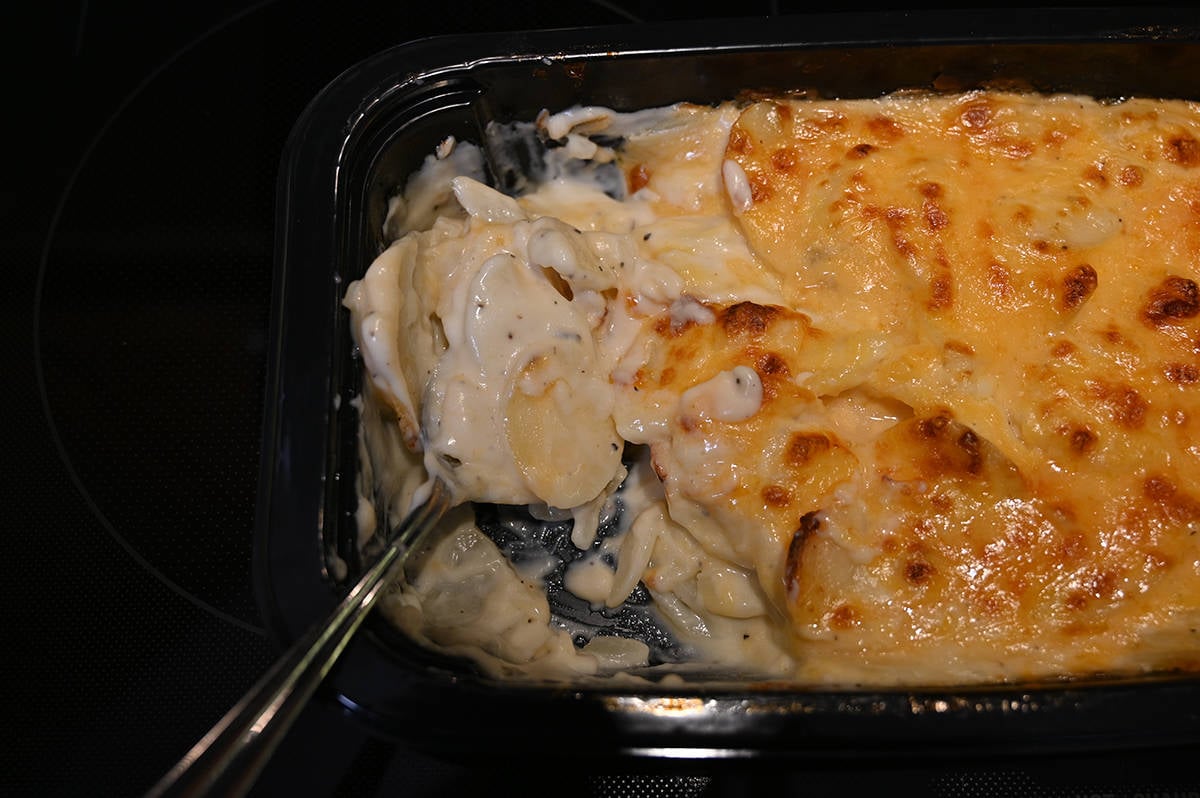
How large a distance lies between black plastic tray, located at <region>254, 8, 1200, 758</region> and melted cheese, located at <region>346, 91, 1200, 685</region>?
2.7 inches

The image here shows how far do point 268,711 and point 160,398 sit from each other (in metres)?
1.04

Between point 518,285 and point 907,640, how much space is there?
894 mm

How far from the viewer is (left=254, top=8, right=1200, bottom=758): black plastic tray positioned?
1308 mm

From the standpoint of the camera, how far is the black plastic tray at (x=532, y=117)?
1.31m

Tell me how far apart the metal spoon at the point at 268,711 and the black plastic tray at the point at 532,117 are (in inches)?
1.9

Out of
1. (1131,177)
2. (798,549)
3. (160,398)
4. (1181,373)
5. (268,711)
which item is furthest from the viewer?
(160,398)

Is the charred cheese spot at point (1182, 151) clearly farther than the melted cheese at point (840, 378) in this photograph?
Yes

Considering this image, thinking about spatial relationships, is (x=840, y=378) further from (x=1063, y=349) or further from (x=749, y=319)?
(x=1063, y=349)

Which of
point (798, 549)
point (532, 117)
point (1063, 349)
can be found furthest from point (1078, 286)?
point (532, 117)

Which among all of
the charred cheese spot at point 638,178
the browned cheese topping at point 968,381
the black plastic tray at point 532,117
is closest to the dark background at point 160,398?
the black plastic tray at point 532,117

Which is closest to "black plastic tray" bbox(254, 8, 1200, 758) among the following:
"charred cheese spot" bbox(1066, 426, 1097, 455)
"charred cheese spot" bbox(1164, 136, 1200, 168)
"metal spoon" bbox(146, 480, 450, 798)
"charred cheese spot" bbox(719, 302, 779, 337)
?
"metal spoon" bbox(146, 480, 450, 798)

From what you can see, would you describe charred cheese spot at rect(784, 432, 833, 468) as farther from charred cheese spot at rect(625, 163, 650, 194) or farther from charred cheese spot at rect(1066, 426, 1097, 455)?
charred cheese spot at rect(625, 163, 650, 194)

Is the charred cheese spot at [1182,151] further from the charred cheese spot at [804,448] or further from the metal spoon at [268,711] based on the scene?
the metal spoon at [268,711]

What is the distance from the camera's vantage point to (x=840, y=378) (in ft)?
5.30
